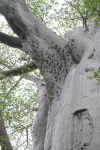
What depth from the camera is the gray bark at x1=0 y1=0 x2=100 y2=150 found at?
6.00ft

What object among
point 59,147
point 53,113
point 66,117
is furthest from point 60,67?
point 59,147

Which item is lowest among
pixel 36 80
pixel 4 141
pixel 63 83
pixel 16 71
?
pixel 4 141

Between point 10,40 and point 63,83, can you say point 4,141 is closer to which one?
point 63,83

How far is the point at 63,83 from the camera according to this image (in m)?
3.28

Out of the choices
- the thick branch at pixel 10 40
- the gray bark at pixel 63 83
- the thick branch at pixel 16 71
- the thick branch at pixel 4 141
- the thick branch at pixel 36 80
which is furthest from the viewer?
the thick branch at pixel 16 71

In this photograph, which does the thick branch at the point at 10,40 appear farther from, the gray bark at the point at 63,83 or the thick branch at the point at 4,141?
the thick branch at the point at 4,141

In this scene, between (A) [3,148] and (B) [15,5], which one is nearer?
(B) [15,5]

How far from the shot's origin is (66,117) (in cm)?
210

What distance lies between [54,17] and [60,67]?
5146mm

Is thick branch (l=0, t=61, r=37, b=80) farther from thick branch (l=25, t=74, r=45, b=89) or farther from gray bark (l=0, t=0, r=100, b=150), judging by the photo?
gray bark (l=0, t=0, r=100, b=150)

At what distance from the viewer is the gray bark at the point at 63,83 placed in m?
1.83

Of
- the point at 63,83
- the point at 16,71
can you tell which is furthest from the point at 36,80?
the point at 63,83

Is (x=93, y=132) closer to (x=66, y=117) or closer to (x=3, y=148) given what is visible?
(x=66, y=117)

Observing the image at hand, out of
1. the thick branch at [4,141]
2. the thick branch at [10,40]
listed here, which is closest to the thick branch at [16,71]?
the thick branch at [10,40]
